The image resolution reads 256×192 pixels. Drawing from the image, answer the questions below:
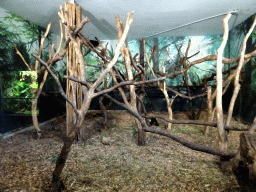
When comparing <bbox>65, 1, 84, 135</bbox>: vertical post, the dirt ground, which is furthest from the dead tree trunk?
the dirt ground

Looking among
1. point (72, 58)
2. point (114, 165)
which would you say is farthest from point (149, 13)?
point (114, 165)

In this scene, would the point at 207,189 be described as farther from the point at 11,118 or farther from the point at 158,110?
the point at 158,110

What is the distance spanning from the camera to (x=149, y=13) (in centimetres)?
359

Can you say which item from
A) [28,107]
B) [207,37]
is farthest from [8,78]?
[207,37]

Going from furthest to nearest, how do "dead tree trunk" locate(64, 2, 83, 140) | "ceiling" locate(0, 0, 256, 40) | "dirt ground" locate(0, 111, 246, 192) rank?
"ceiling" locate(0, 0, 256, 40), "dead tree trunk" locate(64, 2, 83, 140), "dirt ground" locate(0, 111, 246, 192)

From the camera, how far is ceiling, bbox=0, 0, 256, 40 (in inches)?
124

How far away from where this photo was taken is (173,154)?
226 cm

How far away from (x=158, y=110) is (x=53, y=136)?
125 inches

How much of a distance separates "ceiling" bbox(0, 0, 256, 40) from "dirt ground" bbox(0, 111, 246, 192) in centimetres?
229

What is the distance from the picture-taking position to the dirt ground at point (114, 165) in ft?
5.05

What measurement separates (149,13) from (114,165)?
9.73 feet

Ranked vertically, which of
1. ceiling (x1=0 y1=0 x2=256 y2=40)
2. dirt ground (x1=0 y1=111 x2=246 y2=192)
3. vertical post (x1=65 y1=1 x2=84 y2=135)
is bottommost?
dirt ground (x1=0 y1=111 x2=246 y2=192)

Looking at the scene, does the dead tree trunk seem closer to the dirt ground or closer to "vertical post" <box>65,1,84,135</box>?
"vertical post" <box>65,1,84,135</box>

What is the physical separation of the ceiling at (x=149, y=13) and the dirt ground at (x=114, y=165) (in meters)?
2.29
